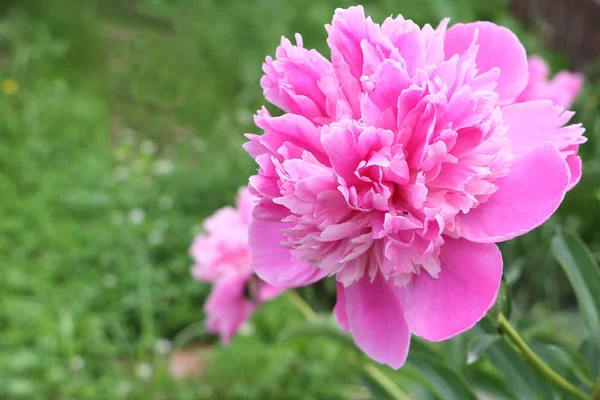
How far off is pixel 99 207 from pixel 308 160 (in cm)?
181

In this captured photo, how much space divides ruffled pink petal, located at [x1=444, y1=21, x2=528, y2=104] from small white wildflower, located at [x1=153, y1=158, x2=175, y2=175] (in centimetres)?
184

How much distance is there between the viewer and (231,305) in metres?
0.79

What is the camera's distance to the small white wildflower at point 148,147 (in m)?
2.35

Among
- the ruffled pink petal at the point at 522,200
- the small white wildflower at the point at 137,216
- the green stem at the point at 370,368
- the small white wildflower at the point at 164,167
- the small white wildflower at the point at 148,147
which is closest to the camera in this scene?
the ruffled pink petal at the point at 522,200

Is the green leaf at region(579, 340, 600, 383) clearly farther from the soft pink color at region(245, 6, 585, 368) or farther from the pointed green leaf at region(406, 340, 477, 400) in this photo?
the soft pink color at region(245, 6, 585, 368)

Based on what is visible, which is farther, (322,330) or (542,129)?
(322,330)

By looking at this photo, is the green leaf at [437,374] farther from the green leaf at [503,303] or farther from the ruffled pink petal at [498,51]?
the ruffled pink petal at [498,51]

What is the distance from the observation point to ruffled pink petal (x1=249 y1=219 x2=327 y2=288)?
444mm

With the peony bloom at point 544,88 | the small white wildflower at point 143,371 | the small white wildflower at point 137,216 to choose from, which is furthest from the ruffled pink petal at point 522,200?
the small white wildflower at point 137,216

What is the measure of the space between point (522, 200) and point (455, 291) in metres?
0.06

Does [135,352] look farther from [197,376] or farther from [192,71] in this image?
[192,71]

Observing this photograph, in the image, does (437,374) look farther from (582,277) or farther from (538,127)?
(538,127)

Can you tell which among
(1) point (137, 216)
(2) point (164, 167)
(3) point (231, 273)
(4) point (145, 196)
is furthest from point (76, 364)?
(3) point (231, 273)

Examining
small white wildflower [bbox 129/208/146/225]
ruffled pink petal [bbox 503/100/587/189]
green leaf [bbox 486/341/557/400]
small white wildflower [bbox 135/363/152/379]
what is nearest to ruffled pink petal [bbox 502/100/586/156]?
ruffled pink petal [bbox 503/100/587/189]
